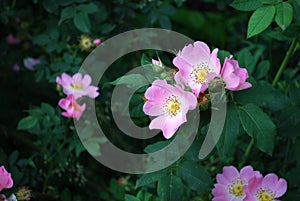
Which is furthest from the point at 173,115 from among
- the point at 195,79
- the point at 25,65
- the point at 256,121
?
the point at 25,65

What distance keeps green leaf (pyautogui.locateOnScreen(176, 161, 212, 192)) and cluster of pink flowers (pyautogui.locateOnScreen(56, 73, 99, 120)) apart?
0.57 meters

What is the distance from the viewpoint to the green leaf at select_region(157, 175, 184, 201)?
1546mm

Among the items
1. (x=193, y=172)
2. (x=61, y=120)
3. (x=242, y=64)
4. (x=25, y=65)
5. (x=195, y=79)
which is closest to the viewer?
(x=195, y=79)

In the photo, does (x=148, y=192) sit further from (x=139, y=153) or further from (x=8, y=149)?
(x=8, y=149)

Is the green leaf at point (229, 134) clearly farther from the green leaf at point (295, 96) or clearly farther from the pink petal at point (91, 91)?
the pink petal at point (91, 91)

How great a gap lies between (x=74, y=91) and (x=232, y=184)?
72cm

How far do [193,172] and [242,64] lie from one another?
42 centimetres

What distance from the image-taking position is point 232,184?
5.67ft

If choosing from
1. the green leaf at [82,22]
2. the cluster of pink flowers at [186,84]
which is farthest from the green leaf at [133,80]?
the green leaf at [82,22]

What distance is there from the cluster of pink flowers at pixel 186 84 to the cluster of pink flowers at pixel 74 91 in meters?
0.61

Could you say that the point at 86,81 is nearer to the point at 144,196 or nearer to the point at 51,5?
the point at 51,5

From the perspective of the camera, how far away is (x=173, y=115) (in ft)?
4.78

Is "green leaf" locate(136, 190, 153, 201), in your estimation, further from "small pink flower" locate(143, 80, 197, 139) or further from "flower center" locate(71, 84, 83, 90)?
"flower center" locate(71, 84, 83, 90)

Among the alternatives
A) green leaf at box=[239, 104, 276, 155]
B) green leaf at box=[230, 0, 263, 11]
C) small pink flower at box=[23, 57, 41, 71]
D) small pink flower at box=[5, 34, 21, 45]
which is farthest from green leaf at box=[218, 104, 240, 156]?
small pink flower at box=[5, 34, 21, 45]
